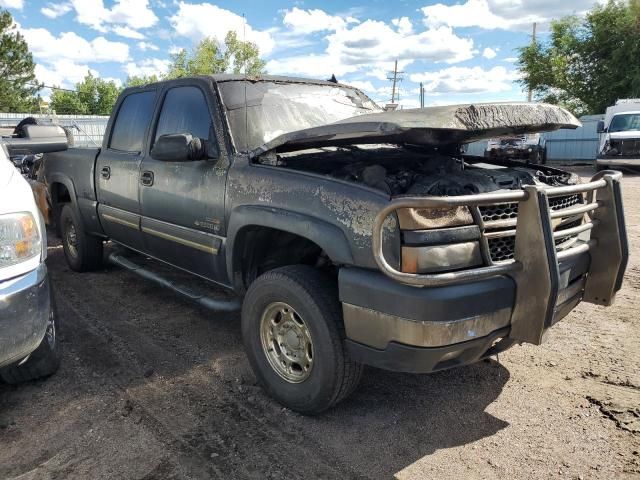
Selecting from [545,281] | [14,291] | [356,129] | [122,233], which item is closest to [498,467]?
[545,281]

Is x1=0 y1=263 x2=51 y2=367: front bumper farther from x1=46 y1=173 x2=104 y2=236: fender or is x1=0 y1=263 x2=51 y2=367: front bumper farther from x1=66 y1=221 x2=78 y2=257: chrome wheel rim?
x1=66 y1=221 x2=78 y2=257: chrome wheel rim

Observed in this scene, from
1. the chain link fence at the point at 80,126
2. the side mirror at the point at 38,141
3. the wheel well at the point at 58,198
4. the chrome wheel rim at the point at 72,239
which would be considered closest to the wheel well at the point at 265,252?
the side mirror at the point at 38,141

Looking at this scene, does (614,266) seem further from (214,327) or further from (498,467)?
(214,327)

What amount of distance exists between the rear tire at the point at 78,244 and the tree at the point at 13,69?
152ft

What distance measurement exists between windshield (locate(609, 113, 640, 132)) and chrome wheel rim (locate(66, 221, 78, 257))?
17650 millimetres

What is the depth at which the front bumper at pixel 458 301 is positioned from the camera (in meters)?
2.31

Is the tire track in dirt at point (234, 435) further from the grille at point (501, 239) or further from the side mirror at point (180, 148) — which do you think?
the side mirror at point (180, 148)

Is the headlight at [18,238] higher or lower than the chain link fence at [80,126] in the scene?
lower

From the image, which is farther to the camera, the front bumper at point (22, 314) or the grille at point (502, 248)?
the grille at point (502, 248)

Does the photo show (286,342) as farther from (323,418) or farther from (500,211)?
(500,211)

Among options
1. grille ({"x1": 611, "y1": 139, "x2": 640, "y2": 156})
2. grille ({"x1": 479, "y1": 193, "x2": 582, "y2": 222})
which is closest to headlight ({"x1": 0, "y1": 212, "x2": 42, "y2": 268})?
grille ({"x1": 479, "y1": 193, "x2": 582, "y2": 222})

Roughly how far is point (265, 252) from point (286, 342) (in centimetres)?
69

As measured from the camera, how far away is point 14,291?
252 centimetres

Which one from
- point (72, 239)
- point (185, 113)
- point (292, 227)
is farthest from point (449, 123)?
point (72, 239)
